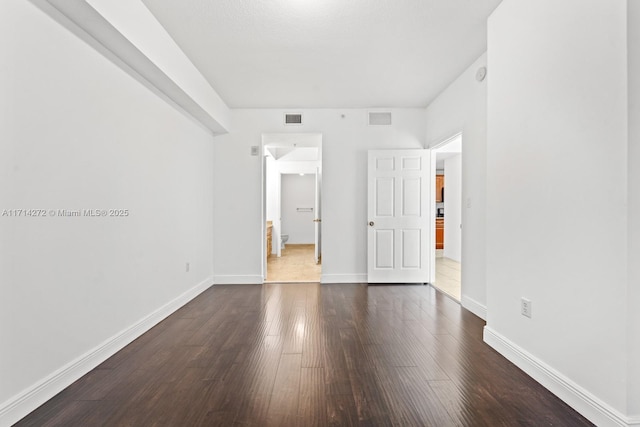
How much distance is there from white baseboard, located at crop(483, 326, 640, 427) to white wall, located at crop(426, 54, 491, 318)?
0.99m

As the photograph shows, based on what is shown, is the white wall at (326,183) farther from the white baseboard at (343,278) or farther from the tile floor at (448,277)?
the tile floor at (448,277)

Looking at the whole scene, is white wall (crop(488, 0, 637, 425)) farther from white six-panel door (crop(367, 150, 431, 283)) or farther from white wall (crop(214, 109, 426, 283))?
white wall (crop(214, 109, 426, 283))

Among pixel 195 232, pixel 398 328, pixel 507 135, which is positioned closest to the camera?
pixel 507 135

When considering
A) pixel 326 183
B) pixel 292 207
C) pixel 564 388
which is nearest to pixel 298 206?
pixel 292 207

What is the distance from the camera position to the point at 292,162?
28.2 feet

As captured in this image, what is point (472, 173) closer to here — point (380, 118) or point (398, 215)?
point (398, 215)

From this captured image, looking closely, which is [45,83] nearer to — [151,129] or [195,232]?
[151,129]

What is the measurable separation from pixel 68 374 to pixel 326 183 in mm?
Answer: 3720

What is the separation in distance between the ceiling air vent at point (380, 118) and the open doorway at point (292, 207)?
86cm

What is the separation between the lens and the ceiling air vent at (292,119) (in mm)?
4965

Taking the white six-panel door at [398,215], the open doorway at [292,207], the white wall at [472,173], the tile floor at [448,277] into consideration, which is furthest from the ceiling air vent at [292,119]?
the tile floor at [448,277]

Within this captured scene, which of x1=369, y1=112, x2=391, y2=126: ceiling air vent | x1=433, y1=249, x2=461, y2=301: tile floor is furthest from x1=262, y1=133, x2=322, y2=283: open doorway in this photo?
x1=433, y1=249, x2=461, y2=301: tile floor

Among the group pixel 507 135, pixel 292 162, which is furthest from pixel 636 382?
pixel 292 162

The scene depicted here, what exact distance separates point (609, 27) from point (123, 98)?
10.6 feet
